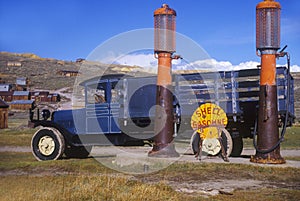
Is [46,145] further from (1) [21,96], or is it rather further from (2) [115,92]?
(1) [21,96]

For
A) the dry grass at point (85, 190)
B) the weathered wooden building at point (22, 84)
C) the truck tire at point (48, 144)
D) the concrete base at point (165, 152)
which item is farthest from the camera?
the weathered wooden building at point (22, 84)

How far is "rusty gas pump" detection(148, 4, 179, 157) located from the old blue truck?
1.45 feet

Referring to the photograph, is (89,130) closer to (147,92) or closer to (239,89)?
(147,92)

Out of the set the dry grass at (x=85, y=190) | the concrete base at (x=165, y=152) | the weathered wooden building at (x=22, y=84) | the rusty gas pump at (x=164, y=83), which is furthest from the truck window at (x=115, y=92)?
the weathered wooden building at (x=22, y=84)

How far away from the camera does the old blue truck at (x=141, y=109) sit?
11.5 m

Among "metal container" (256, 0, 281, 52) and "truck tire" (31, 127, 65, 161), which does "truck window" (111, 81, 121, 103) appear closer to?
"truck tire" (31, 127, 65, 161)

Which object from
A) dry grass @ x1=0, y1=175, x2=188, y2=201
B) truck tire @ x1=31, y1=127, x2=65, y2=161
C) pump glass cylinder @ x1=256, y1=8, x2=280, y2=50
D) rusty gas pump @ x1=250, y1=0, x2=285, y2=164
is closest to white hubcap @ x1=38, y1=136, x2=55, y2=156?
truck tire @ x1=31, y1=127, x2=65, y2=161

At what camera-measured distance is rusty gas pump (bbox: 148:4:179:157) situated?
11523mm

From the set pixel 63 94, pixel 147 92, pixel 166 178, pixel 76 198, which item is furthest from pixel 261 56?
pixel 63 94

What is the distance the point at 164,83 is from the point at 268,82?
275 cm

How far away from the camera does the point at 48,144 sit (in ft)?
41.3

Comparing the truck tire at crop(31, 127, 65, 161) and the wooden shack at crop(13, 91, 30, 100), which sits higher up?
the wooden shack at crop(13, 91, 30, 100)

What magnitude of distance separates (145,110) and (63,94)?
54.8 meters

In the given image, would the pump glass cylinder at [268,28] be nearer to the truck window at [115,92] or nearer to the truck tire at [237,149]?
the truck tire at [237,149]
